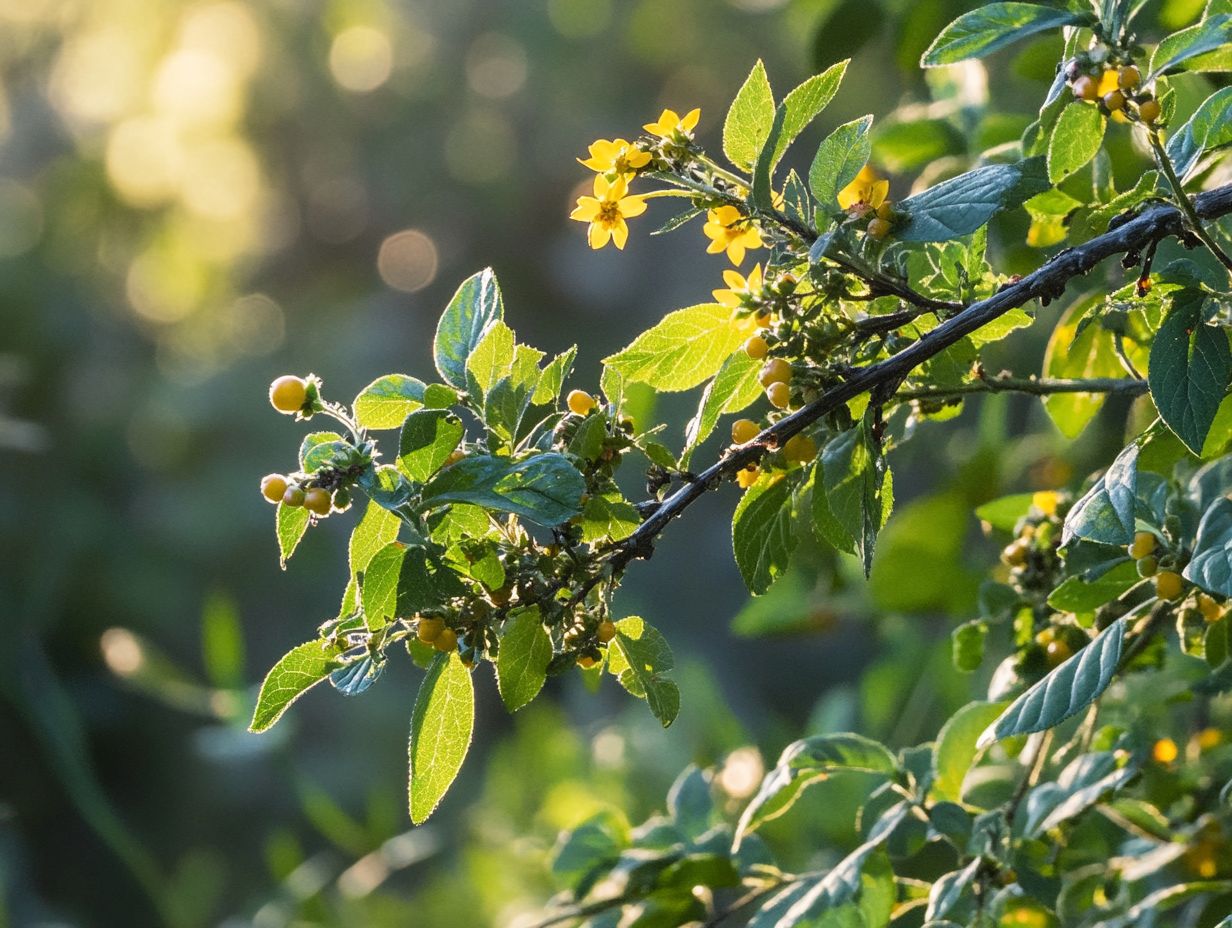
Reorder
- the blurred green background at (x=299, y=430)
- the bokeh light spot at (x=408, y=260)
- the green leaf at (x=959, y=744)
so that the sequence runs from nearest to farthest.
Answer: the green leaf at (x=959, y=744), the blurred green background at (x=299, y=430), the bokeh light spot at (x=408, y=260)

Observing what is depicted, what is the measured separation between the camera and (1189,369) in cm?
43

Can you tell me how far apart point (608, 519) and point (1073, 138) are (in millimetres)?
221

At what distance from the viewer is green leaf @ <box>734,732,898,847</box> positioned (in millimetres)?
568

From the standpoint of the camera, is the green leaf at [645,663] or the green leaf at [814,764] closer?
the green leaf at [645,663]

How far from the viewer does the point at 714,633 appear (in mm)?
3379

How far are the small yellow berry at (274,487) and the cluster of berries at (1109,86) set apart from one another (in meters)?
0.30

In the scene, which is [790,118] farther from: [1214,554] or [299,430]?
[299,430]

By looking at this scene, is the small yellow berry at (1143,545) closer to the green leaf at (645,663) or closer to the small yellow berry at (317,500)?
the green leaf at (645,663)

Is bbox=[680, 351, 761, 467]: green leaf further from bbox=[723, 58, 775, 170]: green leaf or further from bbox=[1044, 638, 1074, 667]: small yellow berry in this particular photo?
bbox=[1044, 638, 1074, 667]: small yellow berry

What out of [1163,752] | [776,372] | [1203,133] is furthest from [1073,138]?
[1163,752]

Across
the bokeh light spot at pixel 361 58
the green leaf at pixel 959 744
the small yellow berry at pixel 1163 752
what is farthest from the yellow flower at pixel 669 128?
the bokeh light spot at pixel 361 58

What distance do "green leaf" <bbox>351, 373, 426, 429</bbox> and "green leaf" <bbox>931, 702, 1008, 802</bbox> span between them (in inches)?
12.3

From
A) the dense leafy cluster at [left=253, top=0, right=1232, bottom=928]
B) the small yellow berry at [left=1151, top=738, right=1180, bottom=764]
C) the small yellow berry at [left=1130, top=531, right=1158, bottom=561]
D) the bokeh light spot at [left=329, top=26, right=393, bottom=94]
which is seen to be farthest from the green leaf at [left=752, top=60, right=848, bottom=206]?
the bokeh light spot at [left=329, top=26, right=393, bottom=94]

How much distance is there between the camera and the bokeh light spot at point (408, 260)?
4160 mm
